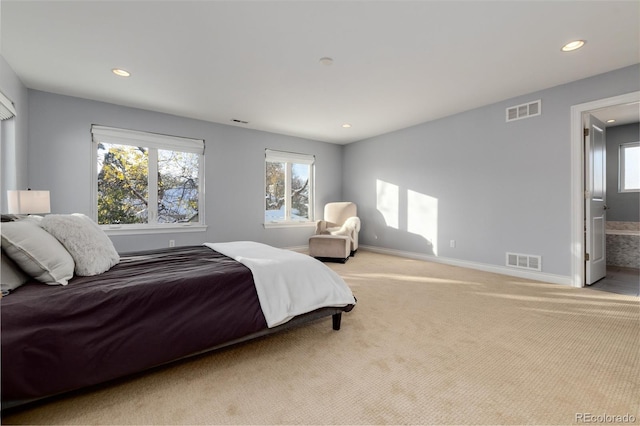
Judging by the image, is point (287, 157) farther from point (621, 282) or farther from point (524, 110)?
point (621, 282)

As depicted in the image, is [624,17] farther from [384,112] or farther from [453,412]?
[453,412]

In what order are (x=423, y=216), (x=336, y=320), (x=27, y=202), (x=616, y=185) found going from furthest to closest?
1. (x=423, y=216)
2. (x=616, y=185)
3. (x=27, y=202)
4. (x=336, y=320)

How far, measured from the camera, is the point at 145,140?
4492mm

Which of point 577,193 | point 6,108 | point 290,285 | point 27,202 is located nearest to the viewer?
point 290,285

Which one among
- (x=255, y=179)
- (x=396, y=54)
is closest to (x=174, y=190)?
(x=255, y=179)

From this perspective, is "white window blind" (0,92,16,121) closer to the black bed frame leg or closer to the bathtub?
the black bed frame leg

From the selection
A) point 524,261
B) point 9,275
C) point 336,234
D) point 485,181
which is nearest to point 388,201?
point 336,234

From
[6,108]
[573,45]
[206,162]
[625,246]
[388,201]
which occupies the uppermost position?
[573,45]

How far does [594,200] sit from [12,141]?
277 inches

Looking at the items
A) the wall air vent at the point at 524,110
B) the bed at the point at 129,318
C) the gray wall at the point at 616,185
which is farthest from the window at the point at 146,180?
the gray wall at the point at 616,185

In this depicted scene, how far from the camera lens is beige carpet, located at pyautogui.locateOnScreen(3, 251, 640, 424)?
1364 mm

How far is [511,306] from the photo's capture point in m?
2.83

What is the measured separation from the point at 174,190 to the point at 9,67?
2312 millimetres

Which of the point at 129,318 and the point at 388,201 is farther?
the point at 388,201
